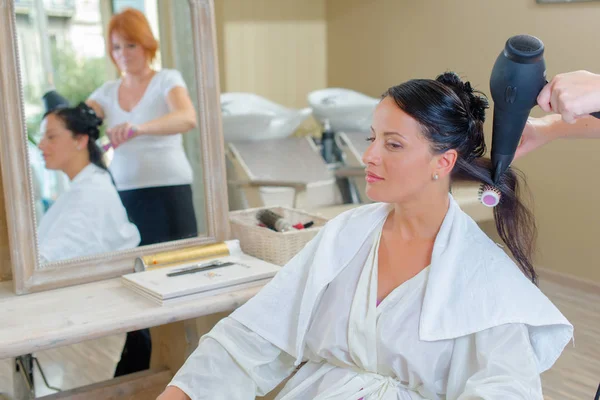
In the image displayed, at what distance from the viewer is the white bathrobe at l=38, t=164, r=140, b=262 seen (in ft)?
5.04

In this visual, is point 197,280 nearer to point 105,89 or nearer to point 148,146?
point 148,146

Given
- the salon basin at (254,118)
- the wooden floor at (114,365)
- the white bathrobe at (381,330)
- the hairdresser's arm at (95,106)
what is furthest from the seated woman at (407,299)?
the salon basin at (254,118)

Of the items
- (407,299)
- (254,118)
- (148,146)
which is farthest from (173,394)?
(254,118)

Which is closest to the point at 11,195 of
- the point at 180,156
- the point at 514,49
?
the point at 180,156

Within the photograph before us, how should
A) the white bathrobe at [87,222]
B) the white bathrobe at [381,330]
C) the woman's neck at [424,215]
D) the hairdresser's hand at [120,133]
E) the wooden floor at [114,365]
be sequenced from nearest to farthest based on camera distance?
the white bathrobe at [381,330], the woman's neck at [424,215], the white bathrobe at [87,222], the hairdresser's hand at [120,133], the wooden floor at [114,365]

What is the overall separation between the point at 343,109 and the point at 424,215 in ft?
8.69

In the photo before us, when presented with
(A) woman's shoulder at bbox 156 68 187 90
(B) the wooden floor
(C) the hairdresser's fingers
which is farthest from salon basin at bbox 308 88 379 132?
(C) the hairdresser's fingers

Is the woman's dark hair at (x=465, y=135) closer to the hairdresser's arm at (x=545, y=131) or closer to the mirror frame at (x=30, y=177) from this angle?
the hairdresser's arm at (x=545, y=131)

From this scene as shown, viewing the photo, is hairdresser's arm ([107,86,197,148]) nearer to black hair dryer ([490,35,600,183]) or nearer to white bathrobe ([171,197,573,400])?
white bathrobe ([171,197,573,400])

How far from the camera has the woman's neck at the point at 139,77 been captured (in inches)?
66.6

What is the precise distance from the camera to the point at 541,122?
1342 mm

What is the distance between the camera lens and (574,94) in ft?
3.42

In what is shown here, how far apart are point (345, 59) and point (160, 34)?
2.92m

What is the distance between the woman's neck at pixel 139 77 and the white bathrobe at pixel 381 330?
2.12 ft
